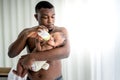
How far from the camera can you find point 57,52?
4.32 ft

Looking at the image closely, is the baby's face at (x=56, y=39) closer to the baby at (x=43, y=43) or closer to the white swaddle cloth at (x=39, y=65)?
the baby at (x=43, y=43)

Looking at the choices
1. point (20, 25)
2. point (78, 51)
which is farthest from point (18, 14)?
point (78, 51)

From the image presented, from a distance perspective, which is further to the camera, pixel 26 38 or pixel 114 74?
pixel 114 74

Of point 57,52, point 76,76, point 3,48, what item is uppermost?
point 57,52

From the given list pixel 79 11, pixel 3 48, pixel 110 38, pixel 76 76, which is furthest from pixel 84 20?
pixel 3 48

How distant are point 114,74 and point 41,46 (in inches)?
49.2

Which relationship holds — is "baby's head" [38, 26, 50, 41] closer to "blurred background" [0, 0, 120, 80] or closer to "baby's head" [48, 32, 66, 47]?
"baby's head" [48, 32, 66, 47]

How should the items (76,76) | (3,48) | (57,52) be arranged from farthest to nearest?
(3,48)
(76,76)
(57,52)

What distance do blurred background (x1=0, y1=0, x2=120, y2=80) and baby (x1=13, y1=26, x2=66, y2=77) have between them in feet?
3.20

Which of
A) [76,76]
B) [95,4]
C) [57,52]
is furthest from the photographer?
[76,76]

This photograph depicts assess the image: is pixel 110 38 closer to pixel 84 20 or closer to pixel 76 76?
pixel 84 20

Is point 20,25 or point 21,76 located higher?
point 20,25

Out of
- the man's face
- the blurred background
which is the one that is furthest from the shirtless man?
the blurred background

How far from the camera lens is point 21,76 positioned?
138 cm
